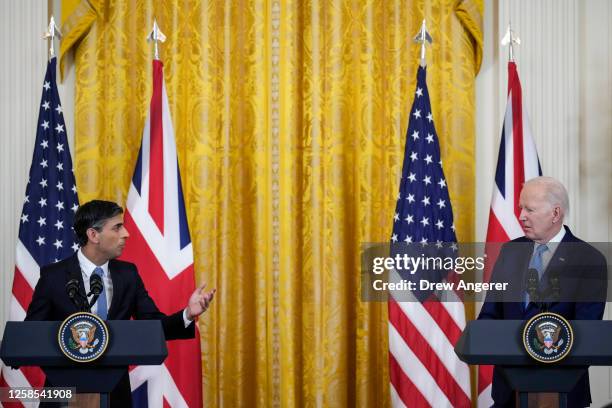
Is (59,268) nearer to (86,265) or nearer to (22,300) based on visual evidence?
(86,265)

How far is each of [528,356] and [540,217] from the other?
93cm

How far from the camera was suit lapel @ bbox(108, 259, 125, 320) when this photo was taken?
3.78 meters

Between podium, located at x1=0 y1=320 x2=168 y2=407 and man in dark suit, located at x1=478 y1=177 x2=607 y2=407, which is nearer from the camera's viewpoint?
podium, located at x1=0 y1=320 x2=168 y2=407

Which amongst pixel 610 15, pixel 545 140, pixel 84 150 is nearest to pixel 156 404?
pixel 84 150

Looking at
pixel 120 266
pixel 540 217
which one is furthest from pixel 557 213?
pixel 120 266

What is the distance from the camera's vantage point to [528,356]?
9.94 feet

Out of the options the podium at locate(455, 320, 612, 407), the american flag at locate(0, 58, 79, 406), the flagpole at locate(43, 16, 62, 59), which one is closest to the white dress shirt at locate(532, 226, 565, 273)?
the podium at locate(455, 320, 612, 407)

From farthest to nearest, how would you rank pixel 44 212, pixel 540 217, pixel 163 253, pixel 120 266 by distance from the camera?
pixel 44 212, pixel 163 253, pixel 120 266, pixel 540 217

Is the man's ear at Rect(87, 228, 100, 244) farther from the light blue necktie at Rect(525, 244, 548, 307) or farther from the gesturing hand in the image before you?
the light blue necktie at Rect(525, 244, 548, 307)

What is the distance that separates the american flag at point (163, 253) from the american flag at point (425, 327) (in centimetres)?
119

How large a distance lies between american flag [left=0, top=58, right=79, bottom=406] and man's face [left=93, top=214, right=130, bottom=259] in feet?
4.19

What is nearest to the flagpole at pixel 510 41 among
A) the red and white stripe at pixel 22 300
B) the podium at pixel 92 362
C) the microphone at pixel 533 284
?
the microphone at pixel 533 284

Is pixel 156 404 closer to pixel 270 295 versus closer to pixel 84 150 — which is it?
pixel 270 295

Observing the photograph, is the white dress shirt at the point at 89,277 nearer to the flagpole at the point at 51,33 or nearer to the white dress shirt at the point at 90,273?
the white dress shirt at the point at 90,273
